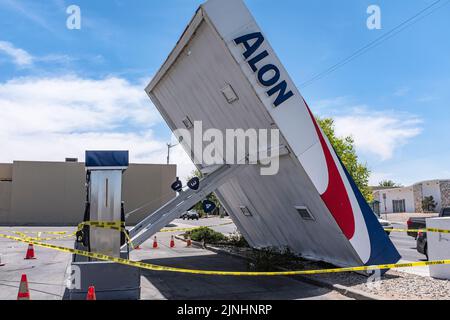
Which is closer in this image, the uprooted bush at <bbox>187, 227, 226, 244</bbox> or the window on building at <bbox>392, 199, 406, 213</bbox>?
the uprooted bush at <bbox>187, 227, 226, 244</bbox>

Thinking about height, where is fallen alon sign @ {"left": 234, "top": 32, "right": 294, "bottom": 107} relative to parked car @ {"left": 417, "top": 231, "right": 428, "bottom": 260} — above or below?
above

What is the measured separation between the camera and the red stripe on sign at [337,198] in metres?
8.62

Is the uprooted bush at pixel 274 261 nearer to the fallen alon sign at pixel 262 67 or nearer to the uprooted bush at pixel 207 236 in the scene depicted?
the fallen alon sign at pixel 262 67

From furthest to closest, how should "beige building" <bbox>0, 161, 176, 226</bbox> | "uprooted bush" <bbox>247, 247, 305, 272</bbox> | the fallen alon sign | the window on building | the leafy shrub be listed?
the window on building, "beige building" <bbox>0, 161, 176, 226</bbox>, the leafy shrub, "uprooted bush" <bbox>247, 247, 305, 272</bbox>, the fallen alon sign

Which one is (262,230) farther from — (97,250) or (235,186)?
(97,250)

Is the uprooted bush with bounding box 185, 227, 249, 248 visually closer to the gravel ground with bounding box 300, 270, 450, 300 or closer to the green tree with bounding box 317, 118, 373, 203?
the gravel ground with bounding box 300, 270, 450, 300

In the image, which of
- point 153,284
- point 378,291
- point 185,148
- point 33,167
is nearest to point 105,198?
point 153,284

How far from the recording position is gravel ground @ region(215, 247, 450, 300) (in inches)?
299

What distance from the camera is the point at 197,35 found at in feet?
28.7

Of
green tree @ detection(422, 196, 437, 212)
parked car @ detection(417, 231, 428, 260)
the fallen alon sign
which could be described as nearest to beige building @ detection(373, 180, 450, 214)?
green tree @ detection(422, 196, 437, 212)

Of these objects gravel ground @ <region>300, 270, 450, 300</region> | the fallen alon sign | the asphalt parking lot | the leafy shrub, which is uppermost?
the fallen alon sign

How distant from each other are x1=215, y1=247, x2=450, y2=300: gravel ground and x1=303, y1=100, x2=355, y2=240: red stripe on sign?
3.34 feet

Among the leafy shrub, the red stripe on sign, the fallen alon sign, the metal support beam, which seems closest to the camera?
the fallen alon sign
